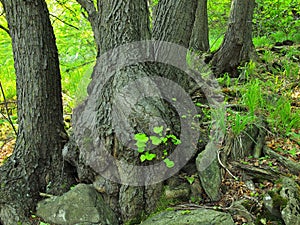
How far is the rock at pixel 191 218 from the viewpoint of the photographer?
7.16 feet

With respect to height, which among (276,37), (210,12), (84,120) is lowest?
(84,120)

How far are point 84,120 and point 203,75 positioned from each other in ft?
8.69

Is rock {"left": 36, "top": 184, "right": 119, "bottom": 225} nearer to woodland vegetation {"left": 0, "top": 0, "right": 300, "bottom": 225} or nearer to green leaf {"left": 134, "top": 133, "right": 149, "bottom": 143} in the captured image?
woodland vegetation {"left": 0, "top": 0, "right": 300, "bottom": 225}

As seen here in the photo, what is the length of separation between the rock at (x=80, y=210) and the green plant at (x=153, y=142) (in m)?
0.65

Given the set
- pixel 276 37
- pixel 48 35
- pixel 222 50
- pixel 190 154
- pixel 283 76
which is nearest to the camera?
pixel 190 154

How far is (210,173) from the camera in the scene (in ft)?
8.41

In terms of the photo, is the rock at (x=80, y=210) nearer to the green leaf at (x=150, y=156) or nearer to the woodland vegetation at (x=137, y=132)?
the woodland vegetation at (x=137, y=132)

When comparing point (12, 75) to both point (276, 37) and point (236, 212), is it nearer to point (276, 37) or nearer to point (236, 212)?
point (236, 212)

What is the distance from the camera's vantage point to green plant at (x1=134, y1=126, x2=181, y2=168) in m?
2.30

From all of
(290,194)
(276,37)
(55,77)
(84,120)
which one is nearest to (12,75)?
(55,77)

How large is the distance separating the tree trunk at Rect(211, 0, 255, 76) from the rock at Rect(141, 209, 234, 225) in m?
3.55

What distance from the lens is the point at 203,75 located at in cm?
481

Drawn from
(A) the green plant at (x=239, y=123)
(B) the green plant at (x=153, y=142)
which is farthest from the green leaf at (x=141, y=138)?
→ (A) the green plant at (x=239, y=123)

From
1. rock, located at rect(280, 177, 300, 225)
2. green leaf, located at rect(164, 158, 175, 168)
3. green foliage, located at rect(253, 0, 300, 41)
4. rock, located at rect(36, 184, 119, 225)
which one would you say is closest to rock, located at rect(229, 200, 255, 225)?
rock, located at rect(280, 177, 300, 225)
